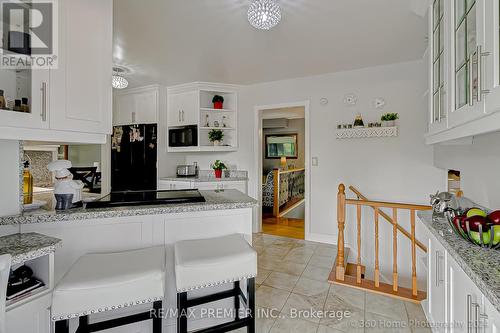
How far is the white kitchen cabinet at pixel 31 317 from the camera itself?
99cm

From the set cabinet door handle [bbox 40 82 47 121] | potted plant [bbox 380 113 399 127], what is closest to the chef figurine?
cabinet door handle [bbox 40 82 47 121]

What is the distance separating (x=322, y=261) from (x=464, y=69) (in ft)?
7.84

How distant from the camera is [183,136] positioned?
4.13 meters

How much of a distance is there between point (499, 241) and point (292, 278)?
1814 millimetres

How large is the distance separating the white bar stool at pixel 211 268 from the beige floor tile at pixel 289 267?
1.34m

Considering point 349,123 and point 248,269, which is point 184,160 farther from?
point 248,269

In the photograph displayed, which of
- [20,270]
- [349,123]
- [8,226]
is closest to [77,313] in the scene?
[20,270]

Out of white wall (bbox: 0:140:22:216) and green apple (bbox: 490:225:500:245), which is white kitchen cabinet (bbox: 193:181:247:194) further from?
green apple (bbox: 490:225:500:245)

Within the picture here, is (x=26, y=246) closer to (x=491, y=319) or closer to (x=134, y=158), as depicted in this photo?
(x=491, y=319)

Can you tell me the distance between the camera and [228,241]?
1.50m

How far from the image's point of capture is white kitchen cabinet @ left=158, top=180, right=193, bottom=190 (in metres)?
3.94

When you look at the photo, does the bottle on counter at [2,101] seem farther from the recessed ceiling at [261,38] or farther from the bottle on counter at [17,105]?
the recessed ceiling at [261,38]

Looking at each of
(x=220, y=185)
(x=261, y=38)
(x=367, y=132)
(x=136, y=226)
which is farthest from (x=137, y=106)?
(x=367, y=132)

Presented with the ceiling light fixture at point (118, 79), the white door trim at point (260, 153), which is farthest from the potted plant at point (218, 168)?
the ceiling light fixture at point (118, 79)
